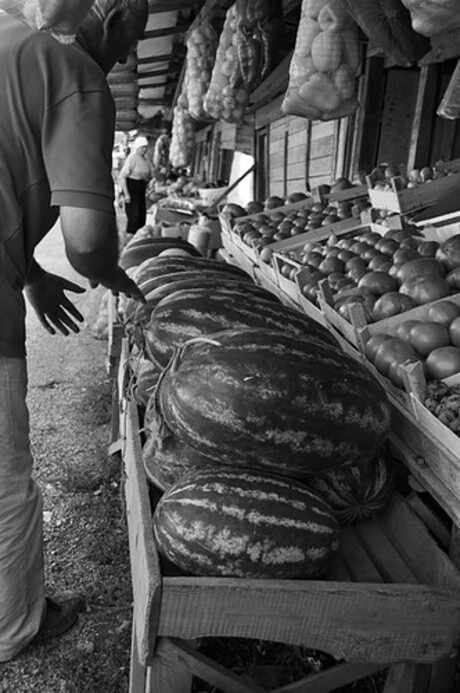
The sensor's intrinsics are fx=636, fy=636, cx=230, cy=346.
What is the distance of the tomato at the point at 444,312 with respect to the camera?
239 cm

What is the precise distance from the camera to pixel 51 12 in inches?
72.3

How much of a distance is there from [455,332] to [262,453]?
935mm

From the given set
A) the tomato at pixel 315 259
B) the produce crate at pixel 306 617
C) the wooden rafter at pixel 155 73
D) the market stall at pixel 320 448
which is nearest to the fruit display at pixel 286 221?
the tomato at pixel 315 259

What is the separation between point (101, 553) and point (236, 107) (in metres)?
4.51

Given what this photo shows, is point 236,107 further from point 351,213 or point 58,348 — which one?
point 58,348

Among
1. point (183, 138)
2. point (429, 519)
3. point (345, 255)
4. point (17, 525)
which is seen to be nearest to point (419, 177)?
point (345, 255)

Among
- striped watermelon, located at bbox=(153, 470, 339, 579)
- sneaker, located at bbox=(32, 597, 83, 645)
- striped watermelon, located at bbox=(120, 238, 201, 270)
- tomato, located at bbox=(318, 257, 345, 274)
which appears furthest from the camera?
striped watermelon, located at bbox=(120, 238, 201, 270)

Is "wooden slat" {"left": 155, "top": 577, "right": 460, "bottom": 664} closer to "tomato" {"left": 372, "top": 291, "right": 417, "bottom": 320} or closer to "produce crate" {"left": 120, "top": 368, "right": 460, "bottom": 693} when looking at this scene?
"produce crate" {"left": 120, "top": 368, "right": 460, "bottom": 693}

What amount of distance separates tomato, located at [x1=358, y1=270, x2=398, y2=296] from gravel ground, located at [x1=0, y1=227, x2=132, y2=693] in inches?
75.2

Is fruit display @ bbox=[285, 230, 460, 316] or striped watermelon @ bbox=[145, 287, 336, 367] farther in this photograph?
fruit display @ bbox=[285, 230, 460, 316]

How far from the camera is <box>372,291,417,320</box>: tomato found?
8.72ft

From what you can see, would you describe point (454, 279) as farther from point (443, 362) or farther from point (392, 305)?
point (443, 362)

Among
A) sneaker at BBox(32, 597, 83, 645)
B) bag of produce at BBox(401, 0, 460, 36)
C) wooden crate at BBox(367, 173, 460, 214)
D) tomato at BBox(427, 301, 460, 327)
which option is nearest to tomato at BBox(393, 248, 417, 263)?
tomato at BBox(427, 301, 460, 327)

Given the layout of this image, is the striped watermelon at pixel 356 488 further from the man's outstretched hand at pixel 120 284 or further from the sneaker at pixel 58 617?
the sneaker at pixel 58 617
